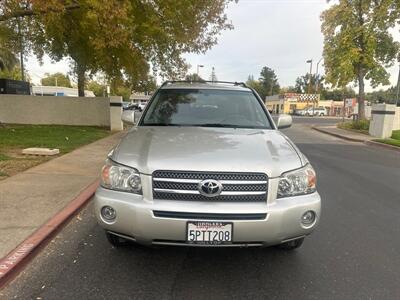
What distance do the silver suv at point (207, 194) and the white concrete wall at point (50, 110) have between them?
16592 millimetres

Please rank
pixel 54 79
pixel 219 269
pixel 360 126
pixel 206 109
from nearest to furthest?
1. pixel 219 269
2. pixel 206 109
3. pixel 360 126
4. pixel 54 79

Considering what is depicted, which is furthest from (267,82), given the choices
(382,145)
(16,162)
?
(16,162)

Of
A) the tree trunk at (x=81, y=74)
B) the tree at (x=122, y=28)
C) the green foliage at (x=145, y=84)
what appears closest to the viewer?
the tree at (x=122, y=28)

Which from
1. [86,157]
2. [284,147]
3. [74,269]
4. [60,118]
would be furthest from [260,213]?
[60,118]

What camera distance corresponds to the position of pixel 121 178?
11.9 feet

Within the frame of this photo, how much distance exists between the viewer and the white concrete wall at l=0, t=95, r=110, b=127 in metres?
19.7

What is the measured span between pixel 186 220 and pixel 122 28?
883cm

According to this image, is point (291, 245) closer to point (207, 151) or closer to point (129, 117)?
point (207, 151)

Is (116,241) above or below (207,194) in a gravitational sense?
below

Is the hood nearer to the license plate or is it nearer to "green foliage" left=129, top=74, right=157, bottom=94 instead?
the license plate

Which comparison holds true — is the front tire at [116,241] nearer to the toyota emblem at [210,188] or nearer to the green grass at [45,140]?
the toyota emblem at [210,188]

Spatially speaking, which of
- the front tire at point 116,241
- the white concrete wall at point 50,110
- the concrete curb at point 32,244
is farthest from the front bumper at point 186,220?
the white concrete wall at point 50,110

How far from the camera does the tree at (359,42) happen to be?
72.1 feet

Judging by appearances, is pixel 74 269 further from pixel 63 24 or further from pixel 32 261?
pixel 63 24
